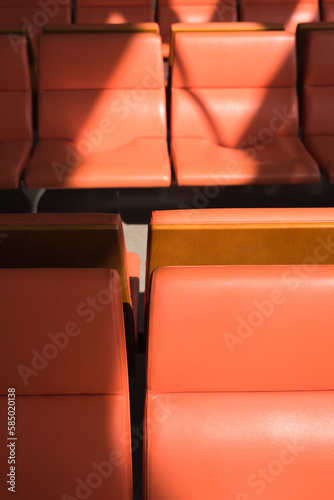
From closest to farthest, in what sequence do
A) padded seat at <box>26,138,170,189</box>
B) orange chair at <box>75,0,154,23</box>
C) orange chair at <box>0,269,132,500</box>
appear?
orange chair at <box>0,269,132,500</box>, padded seat at <box>26,138,170,189</box>, orange chair at <box>75,0,154,23</box>

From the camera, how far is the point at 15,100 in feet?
7.55

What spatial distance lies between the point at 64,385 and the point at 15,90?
181 cm

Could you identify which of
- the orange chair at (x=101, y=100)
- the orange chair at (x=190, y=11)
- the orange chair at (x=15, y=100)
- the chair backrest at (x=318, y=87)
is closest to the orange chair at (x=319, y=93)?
the chair backrest at (x=318, y=87)

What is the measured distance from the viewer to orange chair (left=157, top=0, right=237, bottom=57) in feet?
11.5

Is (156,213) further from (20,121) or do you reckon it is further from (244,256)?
(20,121)

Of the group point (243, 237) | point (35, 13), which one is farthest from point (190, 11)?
point (243, 237)

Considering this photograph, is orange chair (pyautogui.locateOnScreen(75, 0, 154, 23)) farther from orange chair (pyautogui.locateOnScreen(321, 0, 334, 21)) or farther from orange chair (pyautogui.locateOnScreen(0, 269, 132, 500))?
orange chair (pyautogui.locateOnScreen(0, 269, 132, 500))

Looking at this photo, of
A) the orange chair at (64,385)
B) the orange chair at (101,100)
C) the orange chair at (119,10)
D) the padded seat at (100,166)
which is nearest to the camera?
the orange chair at (64,385)

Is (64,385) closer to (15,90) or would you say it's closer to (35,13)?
(15,90)

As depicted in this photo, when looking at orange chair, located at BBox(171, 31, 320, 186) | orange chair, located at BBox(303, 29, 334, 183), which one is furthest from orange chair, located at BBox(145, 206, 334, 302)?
orange chair, located at BBox(303, 29, 334, 183)

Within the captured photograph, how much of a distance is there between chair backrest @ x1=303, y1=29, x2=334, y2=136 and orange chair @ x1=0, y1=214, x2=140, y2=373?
70.1 inches

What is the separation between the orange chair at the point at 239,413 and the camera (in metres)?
0.87

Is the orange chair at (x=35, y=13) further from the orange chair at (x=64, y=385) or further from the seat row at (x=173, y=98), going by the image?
the orange chair at (x=64, y=385)

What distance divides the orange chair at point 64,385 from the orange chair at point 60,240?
0.25ft
